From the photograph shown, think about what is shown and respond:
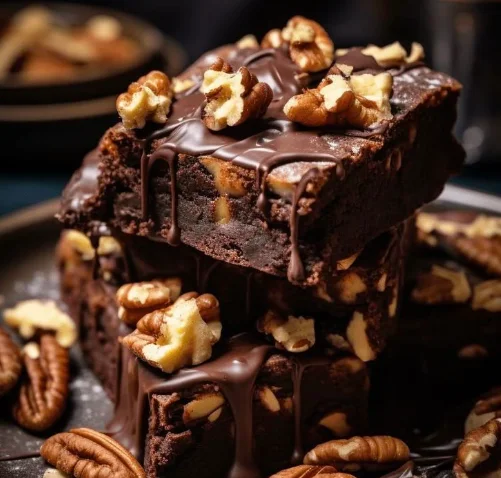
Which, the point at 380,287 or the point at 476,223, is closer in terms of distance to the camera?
the point at 380,287

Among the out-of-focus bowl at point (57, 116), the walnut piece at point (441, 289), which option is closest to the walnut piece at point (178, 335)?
the walnut piece at point (441, 289)

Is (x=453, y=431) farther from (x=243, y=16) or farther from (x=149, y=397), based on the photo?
(x=243, y=16)


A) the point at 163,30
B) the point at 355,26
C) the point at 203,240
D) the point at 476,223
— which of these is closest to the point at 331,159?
the point at 203,240

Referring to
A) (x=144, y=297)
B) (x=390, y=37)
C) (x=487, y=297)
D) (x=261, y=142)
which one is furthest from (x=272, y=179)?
(x=390, y=37)

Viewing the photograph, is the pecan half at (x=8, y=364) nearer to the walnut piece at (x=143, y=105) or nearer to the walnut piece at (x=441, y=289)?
the walnut piece at (x=143, y=105)

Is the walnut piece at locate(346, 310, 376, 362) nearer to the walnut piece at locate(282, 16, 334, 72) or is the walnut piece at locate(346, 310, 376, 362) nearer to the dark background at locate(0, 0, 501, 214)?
the walnut piece at locate(282, 16, 334, 72)

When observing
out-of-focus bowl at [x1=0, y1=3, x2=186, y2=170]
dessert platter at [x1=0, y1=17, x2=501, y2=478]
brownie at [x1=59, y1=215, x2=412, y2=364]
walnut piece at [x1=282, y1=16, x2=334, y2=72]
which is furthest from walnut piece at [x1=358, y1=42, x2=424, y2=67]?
out-of-focus bowl at [x1=0, y1=3, x2=186, y2=170]

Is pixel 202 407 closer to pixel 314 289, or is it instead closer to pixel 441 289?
pixel 314 289
